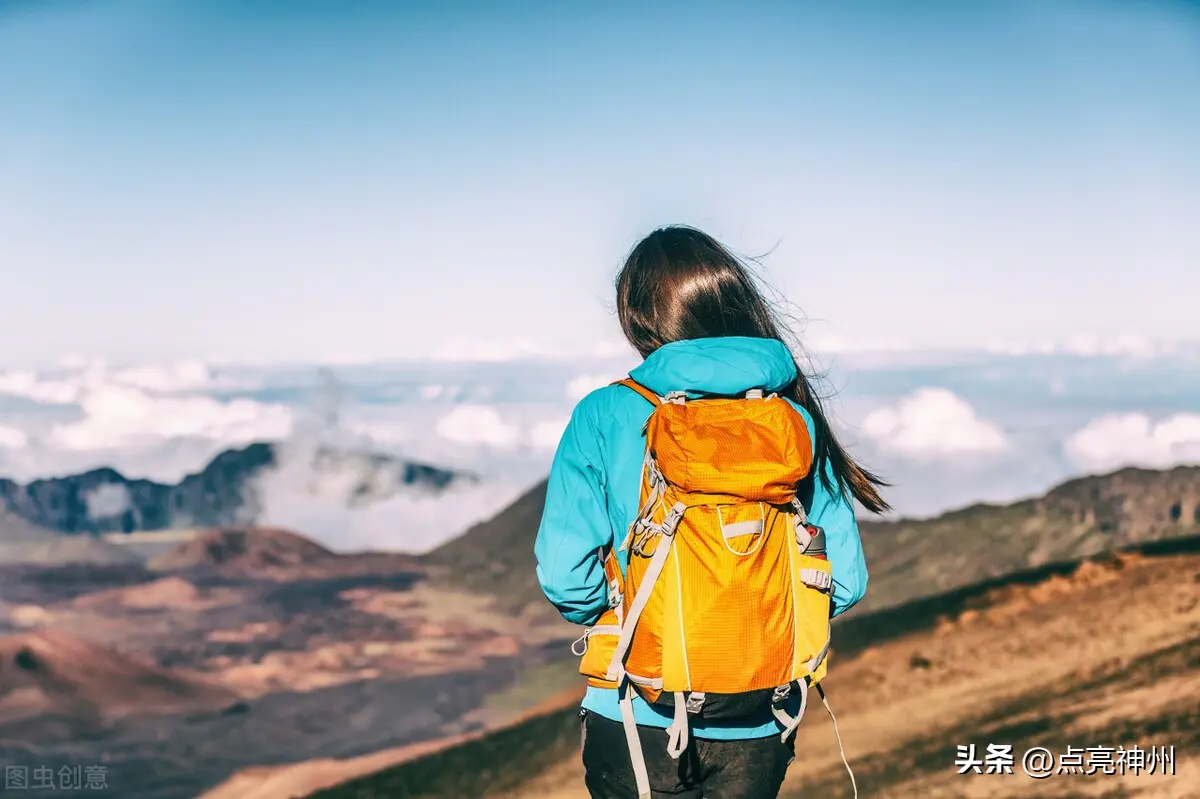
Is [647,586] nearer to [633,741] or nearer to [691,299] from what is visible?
[633,741]

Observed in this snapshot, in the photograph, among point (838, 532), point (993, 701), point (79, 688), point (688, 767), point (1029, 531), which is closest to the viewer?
point (688, 767)

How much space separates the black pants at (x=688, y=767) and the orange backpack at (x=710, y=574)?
0.07 meters

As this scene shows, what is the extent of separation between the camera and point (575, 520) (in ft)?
9.70

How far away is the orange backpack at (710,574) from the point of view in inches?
111

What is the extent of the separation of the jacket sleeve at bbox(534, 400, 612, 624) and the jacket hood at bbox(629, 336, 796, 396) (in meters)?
0.23

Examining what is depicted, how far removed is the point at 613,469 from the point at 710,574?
1.26ft

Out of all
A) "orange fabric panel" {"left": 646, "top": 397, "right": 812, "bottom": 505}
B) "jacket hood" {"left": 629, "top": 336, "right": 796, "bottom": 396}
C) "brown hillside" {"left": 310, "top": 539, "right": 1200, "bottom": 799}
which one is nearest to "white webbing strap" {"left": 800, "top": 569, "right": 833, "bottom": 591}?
"orange fabric panel" {"left": 646, "top": 397, "right": 812, "bottom": 505}

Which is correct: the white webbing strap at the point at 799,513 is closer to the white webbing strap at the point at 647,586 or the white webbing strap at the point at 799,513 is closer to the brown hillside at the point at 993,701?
the white webbing strap at the point at 647,586

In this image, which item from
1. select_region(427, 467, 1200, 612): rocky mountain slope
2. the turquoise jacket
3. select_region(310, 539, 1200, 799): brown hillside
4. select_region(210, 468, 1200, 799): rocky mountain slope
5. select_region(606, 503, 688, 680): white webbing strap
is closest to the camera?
select_region(606, 503, 688, 680): white webbing strap

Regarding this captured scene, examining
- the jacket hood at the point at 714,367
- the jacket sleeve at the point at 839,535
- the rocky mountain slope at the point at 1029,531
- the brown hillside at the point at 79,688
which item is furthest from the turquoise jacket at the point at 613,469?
the brown hillside at the point at 79,688

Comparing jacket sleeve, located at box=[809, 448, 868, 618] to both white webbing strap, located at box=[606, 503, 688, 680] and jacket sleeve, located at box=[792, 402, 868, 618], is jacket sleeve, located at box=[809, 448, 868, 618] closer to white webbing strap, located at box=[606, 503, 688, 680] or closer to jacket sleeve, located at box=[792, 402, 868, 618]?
jacket sleeve, located at box=[792, 402, 868, 618]

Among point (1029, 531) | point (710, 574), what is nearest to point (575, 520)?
point (710, 574)

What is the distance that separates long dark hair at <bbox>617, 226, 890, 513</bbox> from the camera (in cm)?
306

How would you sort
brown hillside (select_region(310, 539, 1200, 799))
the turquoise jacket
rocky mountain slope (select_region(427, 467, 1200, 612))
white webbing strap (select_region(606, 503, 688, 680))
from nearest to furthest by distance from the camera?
1. white webbing strap (select_region(606, 503, 688, 680))
2. the turquoise jacket
3. brown hillside (select_region(310, 539, 1200, 799))
4. rocky mountain slope (select_region(427, 467, 1200, 612))
